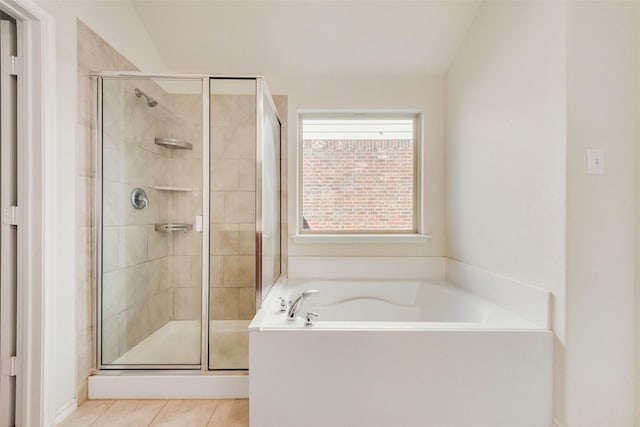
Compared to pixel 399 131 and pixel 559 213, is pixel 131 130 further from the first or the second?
pixel 559 213

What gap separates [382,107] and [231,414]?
7.56 feet

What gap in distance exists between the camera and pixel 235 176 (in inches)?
76.7

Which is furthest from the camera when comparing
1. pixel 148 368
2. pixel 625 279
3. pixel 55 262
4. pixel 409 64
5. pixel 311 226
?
pixel 311 226

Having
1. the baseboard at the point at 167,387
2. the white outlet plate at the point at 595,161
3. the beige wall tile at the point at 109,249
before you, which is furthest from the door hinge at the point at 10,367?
the white outlet plate at the point at 595,161

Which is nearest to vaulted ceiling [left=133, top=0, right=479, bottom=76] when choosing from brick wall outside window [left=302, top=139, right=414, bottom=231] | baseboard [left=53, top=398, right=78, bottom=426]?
brick wall outside window [left=302, top=139, right=414, bottom=231]

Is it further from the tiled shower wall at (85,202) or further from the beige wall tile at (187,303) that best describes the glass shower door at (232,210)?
the tiled shower wall at (85,202)

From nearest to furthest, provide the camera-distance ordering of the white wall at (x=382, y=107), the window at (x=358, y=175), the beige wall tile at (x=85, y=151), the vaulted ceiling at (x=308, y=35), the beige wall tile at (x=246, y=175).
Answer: the beige wall tile at (x=85, y=151), the beige wall tile at (x=246, y=175), the vaulted ceiling at (x=308, y=35), the white wall at (x=382, y=107), the window at (x=358, y=175)

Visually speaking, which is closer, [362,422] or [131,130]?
[362,422]

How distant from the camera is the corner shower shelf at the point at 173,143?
1.98 metres

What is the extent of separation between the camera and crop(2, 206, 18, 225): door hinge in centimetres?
144

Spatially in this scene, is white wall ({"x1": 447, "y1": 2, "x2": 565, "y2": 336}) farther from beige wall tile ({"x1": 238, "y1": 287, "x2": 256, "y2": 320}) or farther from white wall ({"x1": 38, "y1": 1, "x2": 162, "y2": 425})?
white wall ({"x1": 38, "y1": 1, "x2": 162, "y2": 425})

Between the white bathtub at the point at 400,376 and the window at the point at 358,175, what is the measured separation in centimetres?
131

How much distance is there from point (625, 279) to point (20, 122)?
2753mm

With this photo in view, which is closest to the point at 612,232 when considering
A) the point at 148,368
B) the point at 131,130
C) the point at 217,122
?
the point at 217,122
